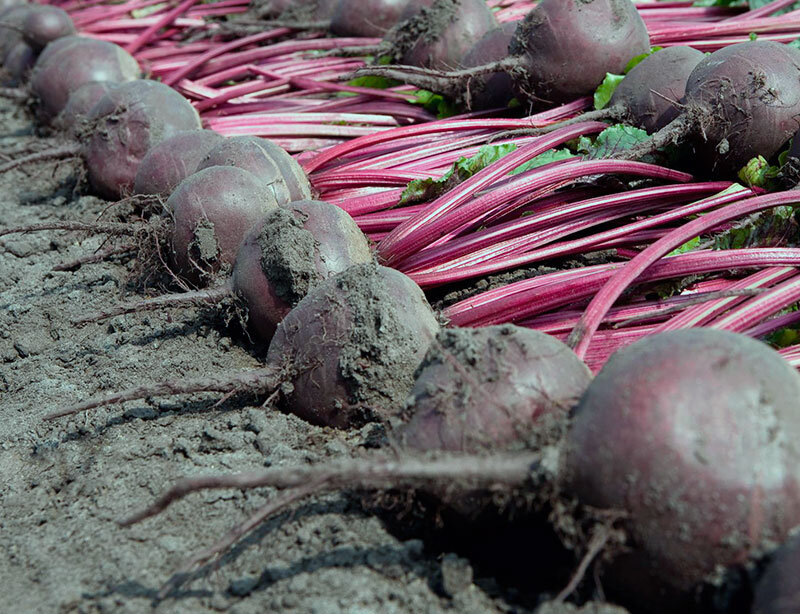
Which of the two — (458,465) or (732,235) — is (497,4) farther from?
(458,465)

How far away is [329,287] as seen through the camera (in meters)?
2.67

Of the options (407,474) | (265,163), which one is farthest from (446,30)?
(407,474)

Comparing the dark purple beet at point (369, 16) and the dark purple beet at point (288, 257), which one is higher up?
the dark purple beet at point (369, 16)

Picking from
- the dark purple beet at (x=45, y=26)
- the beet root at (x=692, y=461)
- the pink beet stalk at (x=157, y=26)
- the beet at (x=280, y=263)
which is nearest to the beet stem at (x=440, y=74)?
the beet at (x=280, y=263)

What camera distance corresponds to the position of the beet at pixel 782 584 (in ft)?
4.98

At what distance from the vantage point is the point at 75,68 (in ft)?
18.0

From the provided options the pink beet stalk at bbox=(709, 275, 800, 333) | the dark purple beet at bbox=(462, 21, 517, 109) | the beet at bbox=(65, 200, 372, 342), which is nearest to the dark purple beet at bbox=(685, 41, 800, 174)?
the pink beet stalk at bbox=(709, 275, 800, 333)

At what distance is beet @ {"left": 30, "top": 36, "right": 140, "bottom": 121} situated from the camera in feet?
18.0

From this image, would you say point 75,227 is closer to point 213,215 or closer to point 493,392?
point 213,215

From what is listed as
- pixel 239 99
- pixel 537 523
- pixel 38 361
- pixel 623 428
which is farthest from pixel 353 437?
pixel 239 99

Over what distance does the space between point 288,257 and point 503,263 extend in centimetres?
85

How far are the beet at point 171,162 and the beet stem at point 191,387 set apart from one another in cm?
151

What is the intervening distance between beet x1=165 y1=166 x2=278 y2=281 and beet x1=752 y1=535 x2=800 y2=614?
92.3 inches

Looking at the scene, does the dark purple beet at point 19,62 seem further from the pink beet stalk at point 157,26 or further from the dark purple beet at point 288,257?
the dark purple beet at point 288,257
